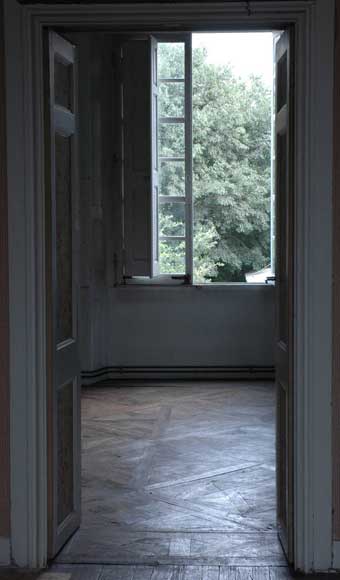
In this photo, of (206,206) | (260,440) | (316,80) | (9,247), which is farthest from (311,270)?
(206,206)

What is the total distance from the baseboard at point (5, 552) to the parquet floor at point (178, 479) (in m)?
0.24

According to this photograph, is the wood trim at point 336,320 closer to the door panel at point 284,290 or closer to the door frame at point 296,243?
the door frame at point 296,243

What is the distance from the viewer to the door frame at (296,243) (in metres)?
3.61

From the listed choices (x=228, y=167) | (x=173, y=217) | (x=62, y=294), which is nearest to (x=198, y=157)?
(x=228, y=167)

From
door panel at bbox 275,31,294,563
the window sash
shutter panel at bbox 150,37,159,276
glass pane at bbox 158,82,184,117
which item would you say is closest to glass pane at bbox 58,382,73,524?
door panel at bbox 275,31,294,563

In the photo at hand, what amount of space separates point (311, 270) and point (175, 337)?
16.9 feet

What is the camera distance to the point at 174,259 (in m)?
8.90

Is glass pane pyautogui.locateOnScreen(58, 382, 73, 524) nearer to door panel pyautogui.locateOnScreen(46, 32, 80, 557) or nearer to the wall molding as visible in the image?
door panel pyautogui.locateOnScreen(46, 32, 80, 557)

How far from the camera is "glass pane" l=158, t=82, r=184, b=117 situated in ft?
28.1

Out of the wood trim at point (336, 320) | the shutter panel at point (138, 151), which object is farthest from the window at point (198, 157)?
the wood trim at point (336, 320)

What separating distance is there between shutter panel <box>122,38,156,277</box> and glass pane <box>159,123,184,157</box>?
227 millimetres

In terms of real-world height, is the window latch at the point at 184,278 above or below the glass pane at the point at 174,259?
below

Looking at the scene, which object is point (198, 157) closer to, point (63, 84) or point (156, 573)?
point (63, 84)

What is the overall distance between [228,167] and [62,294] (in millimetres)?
9993
